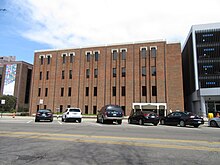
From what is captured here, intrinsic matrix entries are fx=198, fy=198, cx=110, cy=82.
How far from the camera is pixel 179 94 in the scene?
3631 cm

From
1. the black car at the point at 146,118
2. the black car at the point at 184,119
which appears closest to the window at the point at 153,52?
the black car at the point at 184,119

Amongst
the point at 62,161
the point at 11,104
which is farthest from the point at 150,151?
the point at 11,104

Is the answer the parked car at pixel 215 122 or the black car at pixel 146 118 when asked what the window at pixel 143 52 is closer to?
the black car at pixel 146 118

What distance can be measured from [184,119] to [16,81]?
58.5m

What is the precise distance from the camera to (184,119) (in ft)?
58.6

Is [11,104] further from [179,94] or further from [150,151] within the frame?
[150,151]

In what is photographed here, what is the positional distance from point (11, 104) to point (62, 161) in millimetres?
56920

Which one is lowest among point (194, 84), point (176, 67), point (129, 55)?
point (194, 84)

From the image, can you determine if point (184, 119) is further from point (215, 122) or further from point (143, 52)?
point (143, 52)

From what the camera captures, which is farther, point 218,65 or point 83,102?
point 83,102

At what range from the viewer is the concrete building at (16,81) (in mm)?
62281

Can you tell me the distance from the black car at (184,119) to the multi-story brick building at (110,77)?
57.6 feet

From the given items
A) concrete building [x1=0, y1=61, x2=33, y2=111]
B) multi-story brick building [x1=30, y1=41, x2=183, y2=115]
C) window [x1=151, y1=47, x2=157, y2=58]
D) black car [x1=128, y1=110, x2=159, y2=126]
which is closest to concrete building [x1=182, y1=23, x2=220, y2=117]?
multi-story brick building [x1=30, y1=41, x2=183, y2=115]

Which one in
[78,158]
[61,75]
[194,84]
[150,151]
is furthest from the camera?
[61,75]
